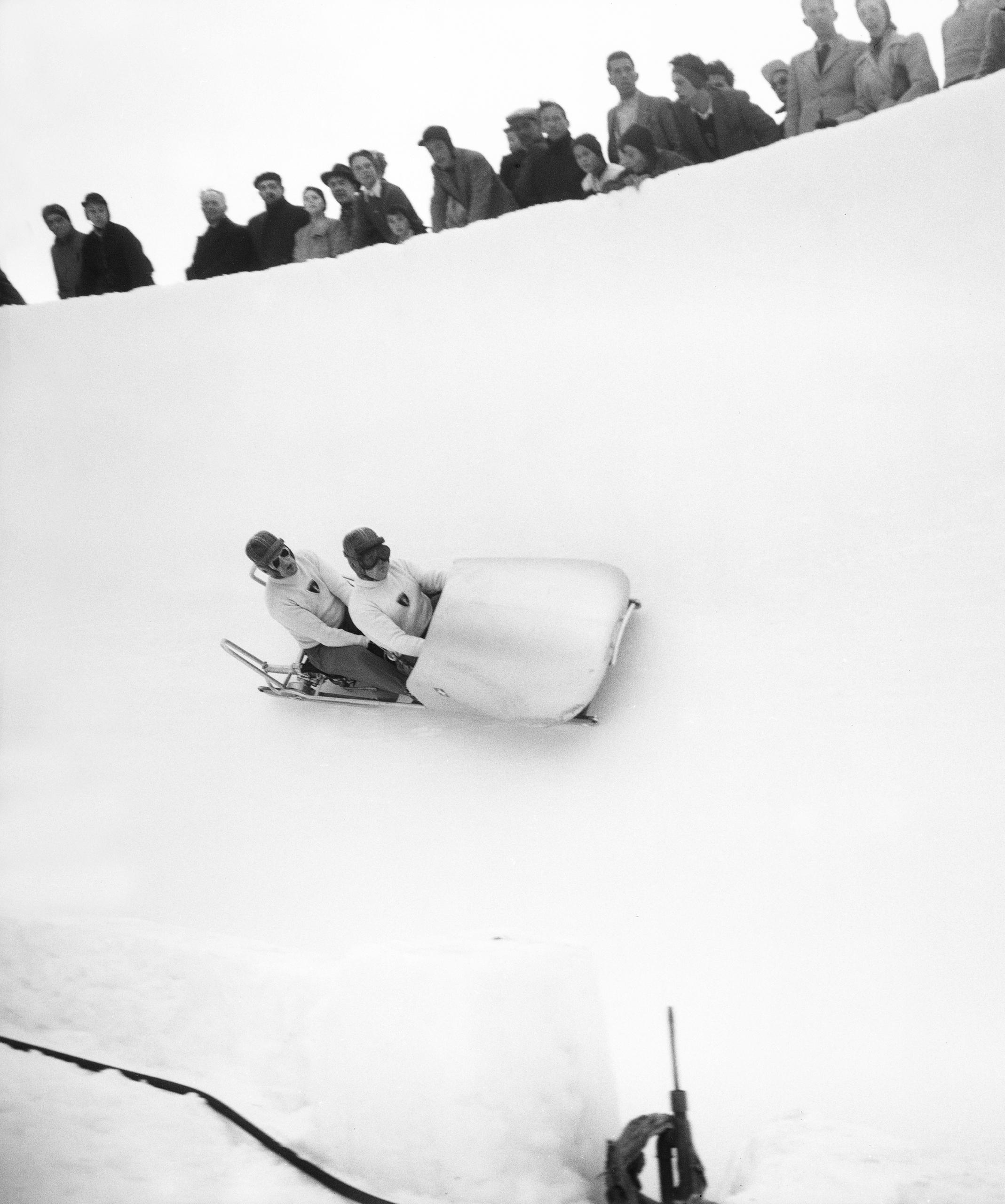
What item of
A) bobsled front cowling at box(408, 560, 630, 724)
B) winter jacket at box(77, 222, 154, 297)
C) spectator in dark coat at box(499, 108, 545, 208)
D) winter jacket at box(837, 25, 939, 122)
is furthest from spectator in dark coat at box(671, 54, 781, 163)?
winter jacket at box(77, 222, 154, 297)

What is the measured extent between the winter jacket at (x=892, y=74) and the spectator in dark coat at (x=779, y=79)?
29 centimetres

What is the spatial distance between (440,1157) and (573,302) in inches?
126

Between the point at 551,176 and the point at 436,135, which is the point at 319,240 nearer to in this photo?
the point at 436,135

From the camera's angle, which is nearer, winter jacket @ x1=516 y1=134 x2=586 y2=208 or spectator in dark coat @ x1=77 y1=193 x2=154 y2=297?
winter jacket @ x1=516 y1=134 x2=586 y2=208

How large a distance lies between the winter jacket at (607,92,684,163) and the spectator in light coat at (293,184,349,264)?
5.13 ft

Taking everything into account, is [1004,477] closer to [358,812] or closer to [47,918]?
[358,812]

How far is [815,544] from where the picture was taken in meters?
3.87

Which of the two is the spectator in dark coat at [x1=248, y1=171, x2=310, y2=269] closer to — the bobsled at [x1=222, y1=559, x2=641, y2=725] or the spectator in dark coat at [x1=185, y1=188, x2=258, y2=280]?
the spectator in dark coat at [x1=185, y1=188, x2=258, y2=280]

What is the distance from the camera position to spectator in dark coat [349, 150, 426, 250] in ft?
17.5

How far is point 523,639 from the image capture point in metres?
3.78

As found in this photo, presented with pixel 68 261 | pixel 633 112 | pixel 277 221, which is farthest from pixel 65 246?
pixel 633 112

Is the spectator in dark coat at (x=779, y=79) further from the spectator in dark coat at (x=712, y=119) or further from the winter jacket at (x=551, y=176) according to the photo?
the winter jacket at (x=551, y=176)

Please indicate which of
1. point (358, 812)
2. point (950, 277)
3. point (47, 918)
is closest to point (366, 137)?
point (950, 277)

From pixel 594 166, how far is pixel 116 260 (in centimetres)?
268
